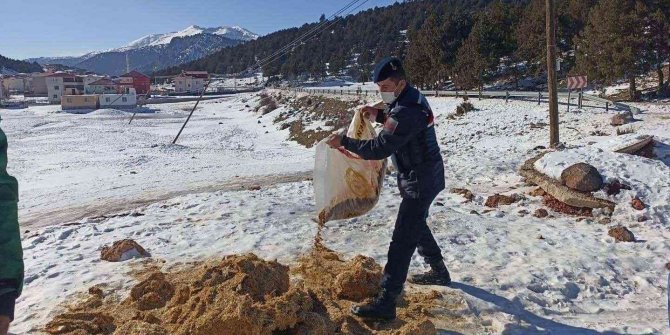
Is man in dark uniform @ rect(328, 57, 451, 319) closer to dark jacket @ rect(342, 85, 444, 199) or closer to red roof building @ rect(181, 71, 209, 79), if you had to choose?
dark jacket @ rect(342, 85, 444, 199)

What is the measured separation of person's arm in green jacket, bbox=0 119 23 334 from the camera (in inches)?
76.5

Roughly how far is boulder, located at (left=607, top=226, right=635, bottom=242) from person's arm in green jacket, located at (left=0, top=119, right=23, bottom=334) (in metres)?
7.40

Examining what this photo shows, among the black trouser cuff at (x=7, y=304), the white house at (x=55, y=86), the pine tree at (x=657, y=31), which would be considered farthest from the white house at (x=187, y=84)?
the black trouser cuff at (x=7, y=304)

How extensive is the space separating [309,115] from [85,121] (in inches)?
1027

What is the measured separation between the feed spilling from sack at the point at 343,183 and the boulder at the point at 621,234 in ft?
13.3

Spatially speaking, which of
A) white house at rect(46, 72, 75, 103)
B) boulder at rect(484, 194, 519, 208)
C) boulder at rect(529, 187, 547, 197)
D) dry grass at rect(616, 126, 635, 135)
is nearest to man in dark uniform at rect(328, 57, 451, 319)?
boulder at rect(484, 194, 519, 208)

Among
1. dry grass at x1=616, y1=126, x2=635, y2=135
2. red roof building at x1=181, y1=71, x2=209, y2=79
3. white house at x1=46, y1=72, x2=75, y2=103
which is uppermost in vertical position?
red roof building at x1=181, y1=71, x2=209, y2=79

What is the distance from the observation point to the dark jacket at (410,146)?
410 cm

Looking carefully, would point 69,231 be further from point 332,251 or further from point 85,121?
point 85,121

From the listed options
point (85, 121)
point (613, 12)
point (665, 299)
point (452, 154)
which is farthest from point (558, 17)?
point (85, 121)

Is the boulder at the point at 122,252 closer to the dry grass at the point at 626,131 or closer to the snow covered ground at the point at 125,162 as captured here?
the snow covered ground at the point at 125,162

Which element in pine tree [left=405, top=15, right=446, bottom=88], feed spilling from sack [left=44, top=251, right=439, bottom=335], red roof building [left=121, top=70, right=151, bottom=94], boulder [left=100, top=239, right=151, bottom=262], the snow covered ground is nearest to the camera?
feed spilling from sack [left=44, top=251, right=439, bottom=335]

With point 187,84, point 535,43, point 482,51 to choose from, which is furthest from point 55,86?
point 535,43

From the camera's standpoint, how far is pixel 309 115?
4331 cm
